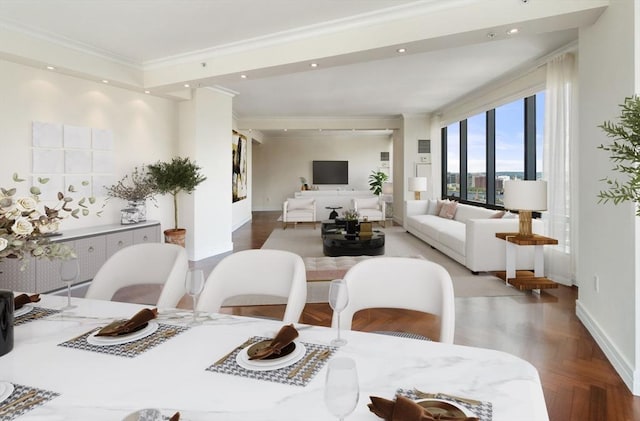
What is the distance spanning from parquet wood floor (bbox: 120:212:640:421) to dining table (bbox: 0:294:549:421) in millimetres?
1354

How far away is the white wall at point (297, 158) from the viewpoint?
1407cm

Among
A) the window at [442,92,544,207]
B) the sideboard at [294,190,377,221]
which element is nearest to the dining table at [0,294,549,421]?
the window at [442,92,544,207]

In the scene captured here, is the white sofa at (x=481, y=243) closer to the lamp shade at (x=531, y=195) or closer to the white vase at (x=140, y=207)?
the lamp shade at (x=531, y=195)

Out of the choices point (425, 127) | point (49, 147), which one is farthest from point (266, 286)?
point (425, 127)

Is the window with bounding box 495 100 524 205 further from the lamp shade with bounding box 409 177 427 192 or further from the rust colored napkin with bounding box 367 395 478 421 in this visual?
the rust colored napkin with bounding box 367 395 478 421

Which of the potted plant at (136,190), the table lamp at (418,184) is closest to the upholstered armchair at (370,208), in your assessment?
the table lamp at (418,184)

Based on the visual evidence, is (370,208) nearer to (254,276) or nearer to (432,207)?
(432,207)

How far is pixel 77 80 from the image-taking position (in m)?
4.72

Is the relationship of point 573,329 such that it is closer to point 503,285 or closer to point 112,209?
point 503,285

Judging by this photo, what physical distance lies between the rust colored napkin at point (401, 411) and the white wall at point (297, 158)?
13.3 m

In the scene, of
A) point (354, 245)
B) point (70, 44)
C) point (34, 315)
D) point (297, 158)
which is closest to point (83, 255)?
point (70, 44)

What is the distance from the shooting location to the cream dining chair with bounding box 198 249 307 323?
1.84 metres

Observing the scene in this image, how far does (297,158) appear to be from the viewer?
1413 centimetres

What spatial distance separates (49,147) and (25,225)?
3981mm
